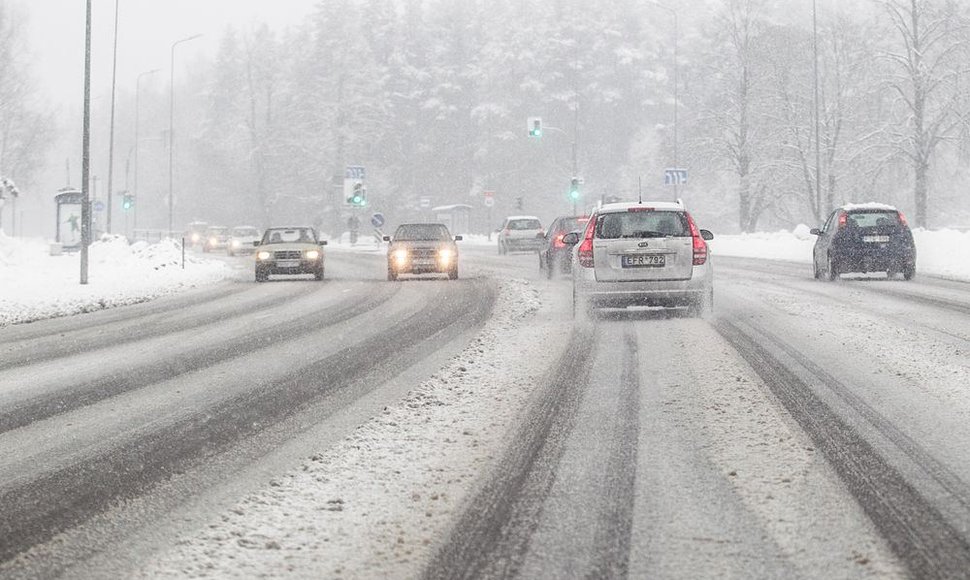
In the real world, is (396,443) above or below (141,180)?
below

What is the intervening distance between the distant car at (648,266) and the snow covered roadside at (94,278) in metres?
8.86

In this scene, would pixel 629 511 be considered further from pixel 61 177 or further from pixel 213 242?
pixel 61 177

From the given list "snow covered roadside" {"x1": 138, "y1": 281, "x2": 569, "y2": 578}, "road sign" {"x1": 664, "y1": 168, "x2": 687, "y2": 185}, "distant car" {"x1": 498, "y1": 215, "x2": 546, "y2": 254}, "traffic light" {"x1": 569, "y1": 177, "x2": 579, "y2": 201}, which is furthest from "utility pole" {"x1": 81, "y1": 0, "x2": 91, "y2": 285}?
"traffic light" {"x1": 569, "y1": 177, "x2": 579, "y2": 201}

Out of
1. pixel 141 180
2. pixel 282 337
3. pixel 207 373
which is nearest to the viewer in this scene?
pixel 207 373

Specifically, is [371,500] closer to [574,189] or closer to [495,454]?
[495,454]

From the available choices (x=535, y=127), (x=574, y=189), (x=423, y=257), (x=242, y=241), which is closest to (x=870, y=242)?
(x=423, y=257)

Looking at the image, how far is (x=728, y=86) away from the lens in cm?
6247

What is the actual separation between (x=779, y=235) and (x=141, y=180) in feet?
359

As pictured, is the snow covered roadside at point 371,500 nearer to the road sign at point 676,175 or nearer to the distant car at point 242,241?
the road sign at point 676,175

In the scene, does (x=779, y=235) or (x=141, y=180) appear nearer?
(x=779, y=235)

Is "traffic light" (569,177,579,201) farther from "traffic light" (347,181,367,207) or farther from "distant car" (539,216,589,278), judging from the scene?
"distant car" (539,216,589,278)

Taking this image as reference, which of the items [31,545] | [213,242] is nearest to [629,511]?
[31,545]

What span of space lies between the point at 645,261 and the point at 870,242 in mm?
9606

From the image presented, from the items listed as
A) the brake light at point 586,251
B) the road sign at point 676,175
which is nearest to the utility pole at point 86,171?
the brake light at point 586,251
